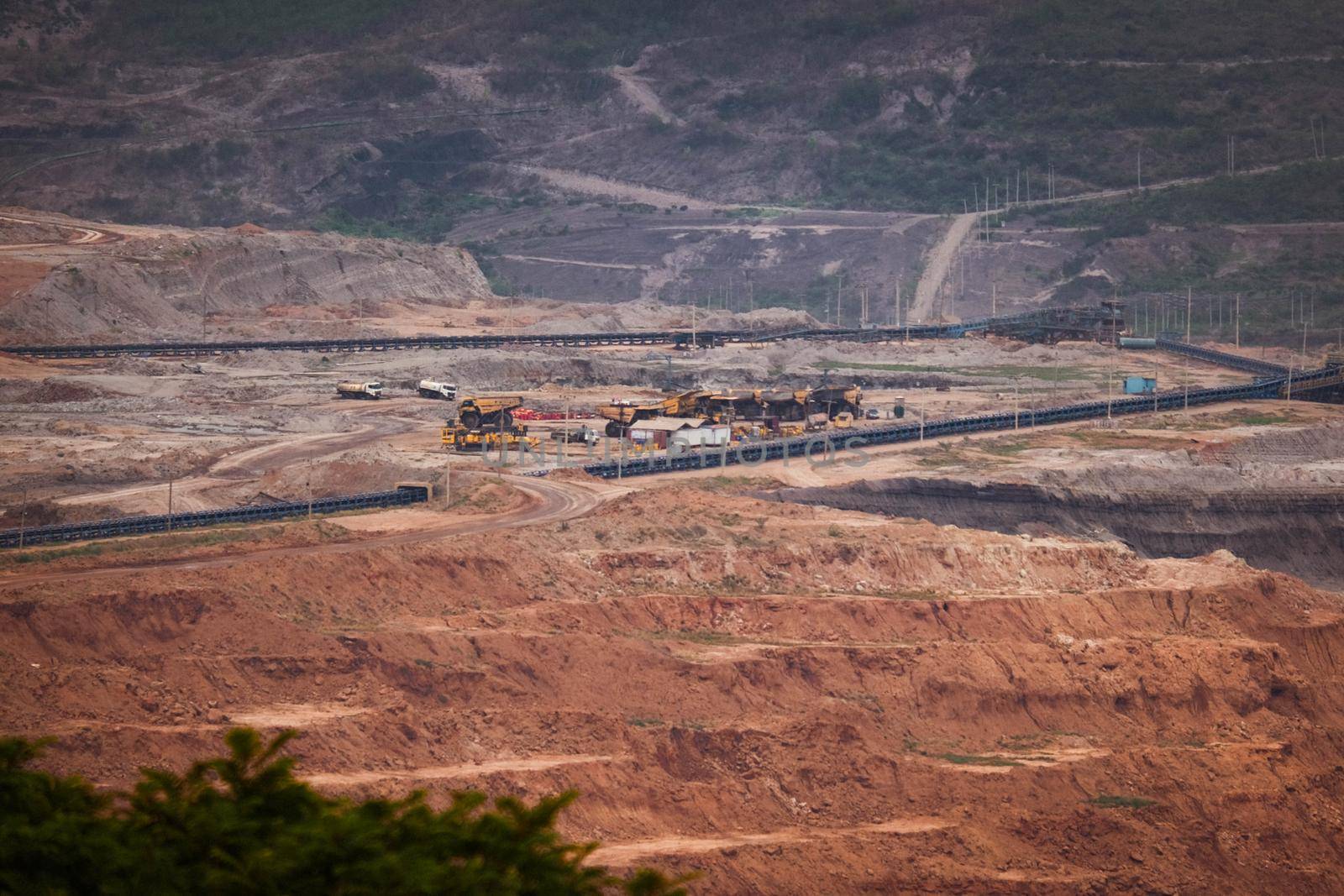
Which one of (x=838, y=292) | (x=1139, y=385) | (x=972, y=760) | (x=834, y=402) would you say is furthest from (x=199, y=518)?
(x=838, y=292)

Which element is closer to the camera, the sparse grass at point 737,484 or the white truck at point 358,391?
the sparse grass at point 737,484

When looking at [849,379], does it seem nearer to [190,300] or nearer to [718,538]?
[190,300]

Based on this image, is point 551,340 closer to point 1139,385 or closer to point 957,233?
point 1139,385

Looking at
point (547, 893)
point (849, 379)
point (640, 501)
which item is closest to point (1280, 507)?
point (640, 501)

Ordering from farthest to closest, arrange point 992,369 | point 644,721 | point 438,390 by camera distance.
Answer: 1. point 992,369
2. point 438,390
3. point 644,721

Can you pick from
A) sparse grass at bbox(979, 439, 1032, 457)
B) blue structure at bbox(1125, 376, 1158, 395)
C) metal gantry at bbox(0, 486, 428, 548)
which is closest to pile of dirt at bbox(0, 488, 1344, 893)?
metal gantry at bbox(0, 486, 428, 548)

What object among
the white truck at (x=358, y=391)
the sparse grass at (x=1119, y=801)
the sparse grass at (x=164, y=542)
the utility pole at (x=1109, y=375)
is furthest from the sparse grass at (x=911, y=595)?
the white truck at (x=358, y=391)

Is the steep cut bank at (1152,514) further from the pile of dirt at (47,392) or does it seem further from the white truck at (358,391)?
the pile of dirt at (47,392)
